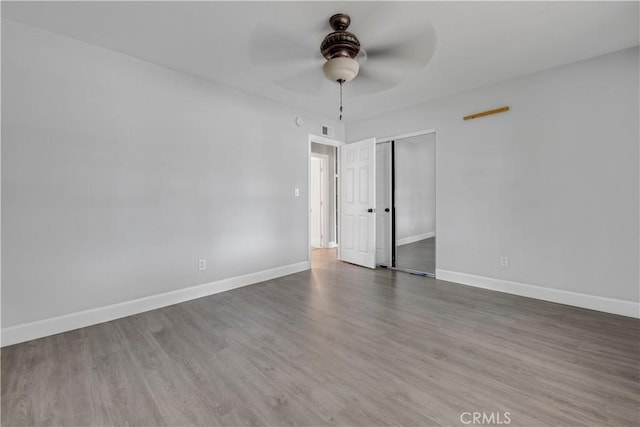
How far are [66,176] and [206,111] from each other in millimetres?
1553

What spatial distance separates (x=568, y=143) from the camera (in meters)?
3.05

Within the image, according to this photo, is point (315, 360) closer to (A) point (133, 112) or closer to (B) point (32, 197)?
(B) point (32, 197)

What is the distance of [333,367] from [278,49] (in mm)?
2803

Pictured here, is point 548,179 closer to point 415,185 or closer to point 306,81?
point 306,81

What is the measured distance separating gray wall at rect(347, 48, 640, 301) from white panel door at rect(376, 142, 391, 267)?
3.04 ft

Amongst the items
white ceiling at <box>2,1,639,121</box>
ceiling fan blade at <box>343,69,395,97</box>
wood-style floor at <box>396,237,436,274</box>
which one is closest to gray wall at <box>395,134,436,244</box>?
wood-style floor at <box>396,237,436,274</box>

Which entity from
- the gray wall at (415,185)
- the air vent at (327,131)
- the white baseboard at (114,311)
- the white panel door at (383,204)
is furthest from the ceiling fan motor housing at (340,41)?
the gray wall at (415,185)

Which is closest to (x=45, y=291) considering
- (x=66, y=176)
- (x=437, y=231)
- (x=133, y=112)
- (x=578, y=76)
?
(x=66, y=176)

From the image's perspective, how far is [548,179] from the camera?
3178mm

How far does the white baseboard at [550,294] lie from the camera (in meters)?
2.78

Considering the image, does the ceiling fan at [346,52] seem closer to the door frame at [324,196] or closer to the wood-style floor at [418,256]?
the wood-style floor at [418,256]

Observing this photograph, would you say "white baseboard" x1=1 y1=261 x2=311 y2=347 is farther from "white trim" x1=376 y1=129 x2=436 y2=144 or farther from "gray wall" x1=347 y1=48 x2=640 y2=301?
"gray wall" x1=347 y1=48 x2=640 y2=301

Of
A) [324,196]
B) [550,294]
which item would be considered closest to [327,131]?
[324,196]

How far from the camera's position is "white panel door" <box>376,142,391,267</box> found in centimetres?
484
